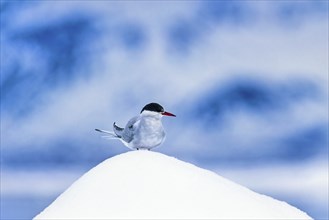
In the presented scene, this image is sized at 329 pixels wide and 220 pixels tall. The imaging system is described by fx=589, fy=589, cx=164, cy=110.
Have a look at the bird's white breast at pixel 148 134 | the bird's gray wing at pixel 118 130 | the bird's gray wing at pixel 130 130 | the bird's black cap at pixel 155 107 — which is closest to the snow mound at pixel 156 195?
the bird's white breast at pixel 148 134

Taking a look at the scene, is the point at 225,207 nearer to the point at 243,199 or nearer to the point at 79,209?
the point at 243,199

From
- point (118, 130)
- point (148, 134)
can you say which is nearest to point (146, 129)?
point (148, 134)

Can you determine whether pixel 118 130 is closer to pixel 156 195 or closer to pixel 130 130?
pixel 130 130

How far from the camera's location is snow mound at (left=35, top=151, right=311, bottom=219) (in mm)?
6285

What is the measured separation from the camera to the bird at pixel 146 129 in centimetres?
788

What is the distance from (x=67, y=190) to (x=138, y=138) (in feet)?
3.85

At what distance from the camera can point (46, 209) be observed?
729 centimetres

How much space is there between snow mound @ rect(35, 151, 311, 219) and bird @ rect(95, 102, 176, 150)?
26 centimetres

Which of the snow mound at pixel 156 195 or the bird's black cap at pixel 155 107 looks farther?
the bird's black cap at pixel 155 107

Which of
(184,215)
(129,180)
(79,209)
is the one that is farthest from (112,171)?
(184,215)

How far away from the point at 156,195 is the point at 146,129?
1547 millimetres

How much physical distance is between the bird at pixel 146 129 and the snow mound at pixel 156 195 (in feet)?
0.85

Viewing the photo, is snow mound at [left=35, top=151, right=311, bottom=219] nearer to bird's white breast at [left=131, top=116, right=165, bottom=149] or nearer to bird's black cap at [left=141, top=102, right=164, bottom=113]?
bird's white breast at [left=131, top=116, right=165, bottom=149]

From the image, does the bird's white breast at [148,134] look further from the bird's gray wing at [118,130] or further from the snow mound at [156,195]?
the bird's gray wing at [118,130]
